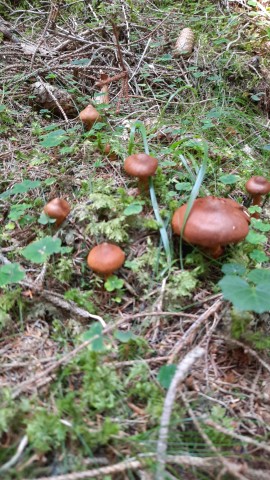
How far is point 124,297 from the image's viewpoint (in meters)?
2.28

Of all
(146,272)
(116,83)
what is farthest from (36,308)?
(116,83)

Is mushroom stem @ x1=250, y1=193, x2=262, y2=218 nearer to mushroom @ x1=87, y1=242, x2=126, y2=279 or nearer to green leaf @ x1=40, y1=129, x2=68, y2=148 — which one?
mushroom @ x1=87, y1=242, x2=126, y2=279

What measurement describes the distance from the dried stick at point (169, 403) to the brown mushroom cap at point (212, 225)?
603mm

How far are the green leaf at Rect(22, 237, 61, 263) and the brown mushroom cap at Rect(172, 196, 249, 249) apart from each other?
0.74 m

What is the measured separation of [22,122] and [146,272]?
220 cm

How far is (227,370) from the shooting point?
2.00 m

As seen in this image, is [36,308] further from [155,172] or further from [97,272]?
[155,172]

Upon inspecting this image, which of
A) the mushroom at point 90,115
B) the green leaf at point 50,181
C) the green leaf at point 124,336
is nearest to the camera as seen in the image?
the green leaf at point 124,336

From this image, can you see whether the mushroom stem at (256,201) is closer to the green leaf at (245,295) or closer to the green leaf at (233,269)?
the green leaf at (233,269)

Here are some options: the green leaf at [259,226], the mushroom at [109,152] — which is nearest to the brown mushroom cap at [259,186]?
the green leaf at [259,226]

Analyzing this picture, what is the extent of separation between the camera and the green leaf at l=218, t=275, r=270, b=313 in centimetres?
177

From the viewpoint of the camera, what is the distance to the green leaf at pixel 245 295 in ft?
5.80

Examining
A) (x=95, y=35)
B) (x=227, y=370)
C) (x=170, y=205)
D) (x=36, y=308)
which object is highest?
(x=95, y=35)

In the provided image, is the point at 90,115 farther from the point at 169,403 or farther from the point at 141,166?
the point at 169,403
